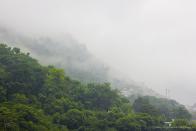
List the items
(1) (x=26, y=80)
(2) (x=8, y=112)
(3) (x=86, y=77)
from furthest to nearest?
(3) (x=86, y=77)
(1) (x=26, y=80)
(2) (x=8, y=112)

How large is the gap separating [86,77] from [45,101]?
187ft

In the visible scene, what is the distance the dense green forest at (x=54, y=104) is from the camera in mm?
44781

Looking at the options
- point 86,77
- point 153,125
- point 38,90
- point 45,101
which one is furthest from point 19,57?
point 86,77

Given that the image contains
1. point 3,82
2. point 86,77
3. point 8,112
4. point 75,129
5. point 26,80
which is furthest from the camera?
point 86,77

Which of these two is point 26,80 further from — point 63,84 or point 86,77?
point 86,77

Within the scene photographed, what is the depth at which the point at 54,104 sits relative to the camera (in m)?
54.5

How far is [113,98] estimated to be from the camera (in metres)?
66.4

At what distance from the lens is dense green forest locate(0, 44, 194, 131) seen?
44.8 metres

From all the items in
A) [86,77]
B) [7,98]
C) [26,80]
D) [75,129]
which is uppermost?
[86,77]

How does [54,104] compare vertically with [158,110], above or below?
below

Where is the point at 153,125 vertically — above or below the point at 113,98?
below

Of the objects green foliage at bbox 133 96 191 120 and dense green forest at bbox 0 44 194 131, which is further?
green foliage at bbox 133 96 191 120

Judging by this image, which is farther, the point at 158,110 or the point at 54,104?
the point at 158,110

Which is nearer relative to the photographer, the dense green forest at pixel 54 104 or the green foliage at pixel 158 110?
the dense green forest at pixel 54 104
